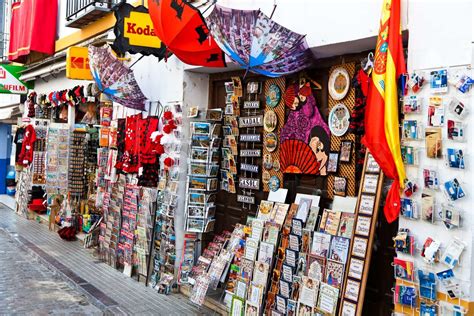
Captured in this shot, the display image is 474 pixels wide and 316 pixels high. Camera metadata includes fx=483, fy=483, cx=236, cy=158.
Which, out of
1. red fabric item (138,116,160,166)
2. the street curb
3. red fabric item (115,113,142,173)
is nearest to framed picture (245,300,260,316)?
the street curb

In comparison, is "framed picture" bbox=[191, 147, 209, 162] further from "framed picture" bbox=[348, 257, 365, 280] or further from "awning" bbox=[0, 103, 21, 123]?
"awning" bbox=[0, 103, 21, 123]

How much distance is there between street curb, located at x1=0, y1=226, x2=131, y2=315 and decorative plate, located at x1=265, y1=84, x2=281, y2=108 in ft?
10.8

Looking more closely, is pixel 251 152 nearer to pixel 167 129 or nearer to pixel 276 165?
pixel 276 165

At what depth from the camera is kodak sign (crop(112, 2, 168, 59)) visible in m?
7.01

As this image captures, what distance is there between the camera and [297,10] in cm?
532

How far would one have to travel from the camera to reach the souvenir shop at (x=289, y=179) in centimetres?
383

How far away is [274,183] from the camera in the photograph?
19.7 ft

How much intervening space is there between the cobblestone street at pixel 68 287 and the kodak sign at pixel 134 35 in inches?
140

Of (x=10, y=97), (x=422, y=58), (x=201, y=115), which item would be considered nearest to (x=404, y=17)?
(x=422, y=58)

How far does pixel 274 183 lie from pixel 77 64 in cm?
615

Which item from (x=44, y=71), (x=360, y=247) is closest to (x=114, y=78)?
(x=360, y=247)

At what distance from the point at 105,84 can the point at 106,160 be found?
217 centimetres

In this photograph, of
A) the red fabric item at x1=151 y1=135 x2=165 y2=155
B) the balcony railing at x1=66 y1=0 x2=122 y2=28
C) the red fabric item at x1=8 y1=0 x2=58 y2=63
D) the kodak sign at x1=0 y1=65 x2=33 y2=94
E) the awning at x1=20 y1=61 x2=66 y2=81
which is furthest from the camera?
the kodak sign at x1=0 y1=65 x2=33 y2=94

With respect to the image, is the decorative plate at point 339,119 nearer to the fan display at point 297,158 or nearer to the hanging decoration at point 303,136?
the hanging decoration at point 303,136
